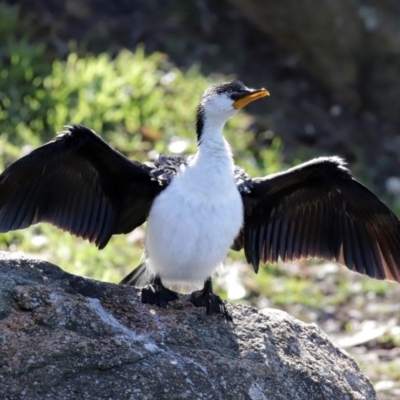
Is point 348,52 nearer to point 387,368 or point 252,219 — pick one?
point 387,368

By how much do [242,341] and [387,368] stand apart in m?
2.47

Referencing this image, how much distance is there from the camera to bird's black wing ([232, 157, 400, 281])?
541cm

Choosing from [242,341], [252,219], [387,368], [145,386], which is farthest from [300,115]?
[145,386]

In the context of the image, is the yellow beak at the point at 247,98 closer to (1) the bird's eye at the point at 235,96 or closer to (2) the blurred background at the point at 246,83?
(1) the bird's eye at the point at 235,96

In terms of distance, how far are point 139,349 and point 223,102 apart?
1.68m

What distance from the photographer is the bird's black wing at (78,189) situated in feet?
16.7

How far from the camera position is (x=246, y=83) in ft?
34.3

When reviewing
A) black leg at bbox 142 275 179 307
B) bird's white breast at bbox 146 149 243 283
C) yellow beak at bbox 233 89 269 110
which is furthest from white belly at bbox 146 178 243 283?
yellow beak at bbox 233 89 269 110

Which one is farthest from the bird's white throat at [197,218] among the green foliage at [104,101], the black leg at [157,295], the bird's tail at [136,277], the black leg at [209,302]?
the green foliage at [104,101]

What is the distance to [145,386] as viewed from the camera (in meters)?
4.09

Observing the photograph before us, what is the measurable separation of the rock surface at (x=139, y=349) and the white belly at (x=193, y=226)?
0.30 m

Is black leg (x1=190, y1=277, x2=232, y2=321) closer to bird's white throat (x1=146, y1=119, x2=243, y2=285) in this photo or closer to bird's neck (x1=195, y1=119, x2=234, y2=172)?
bird's white throat (x1=146, y1=119, x2=243, y2=285)

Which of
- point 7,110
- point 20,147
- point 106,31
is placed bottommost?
point 20,147

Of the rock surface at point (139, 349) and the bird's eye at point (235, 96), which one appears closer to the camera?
the rock surface at point (139, 349)
